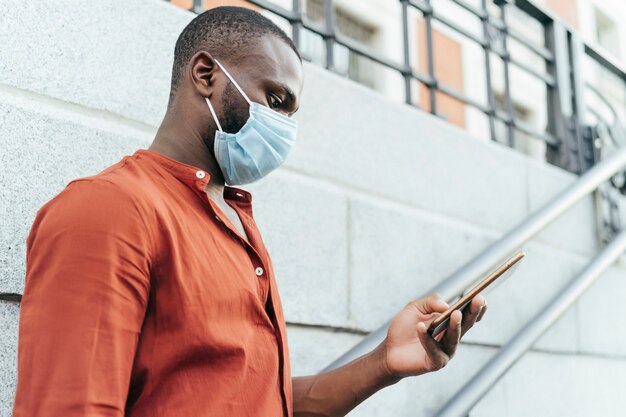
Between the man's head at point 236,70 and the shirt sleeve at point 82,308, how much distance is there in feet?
1.48

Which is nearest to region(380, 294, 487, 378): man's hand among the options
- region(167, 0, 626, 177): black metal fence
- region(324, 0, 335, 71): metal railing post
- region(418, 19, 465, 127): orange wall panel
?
region(324, 0, 335, 71): metal railing post

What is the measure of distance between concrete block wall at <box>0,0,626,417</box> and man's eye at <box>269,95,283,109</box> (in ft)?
1.93

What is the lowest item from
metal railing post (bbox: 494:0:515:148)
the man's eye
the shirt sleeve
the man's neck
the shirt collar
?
the shirt sleeve

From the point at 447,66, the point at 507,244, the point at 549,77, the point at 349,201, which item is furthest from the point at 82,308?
the point at 447,66

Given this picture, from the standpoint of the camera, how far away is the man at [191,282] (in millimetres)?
1262

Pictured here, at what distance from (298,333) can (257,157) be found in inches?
38.8

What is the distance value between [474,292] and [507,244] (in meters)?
1.63

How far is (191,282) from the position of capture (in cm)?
143

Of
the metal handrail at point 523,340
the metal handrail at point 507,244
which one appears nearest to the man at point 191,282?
the metal handrail at point 507,244

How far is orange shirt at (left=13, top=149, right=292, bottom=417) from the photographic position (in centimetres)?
125

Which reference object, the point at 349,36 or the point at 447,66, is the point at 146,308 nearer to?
the point at 349,36

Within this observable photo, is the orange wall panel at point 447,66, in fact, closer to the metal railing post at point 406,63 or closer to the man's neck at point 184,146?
the metal railing post at point 406,63

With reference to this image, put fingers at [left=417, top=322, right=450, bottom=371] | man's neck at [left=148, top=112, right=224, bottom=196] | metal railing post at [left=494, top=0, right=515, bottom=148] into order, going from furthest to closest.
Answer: metal railing post at [left=494, top=0, right=515, bottom=148]
man's neck at [left=148, top=112, right=224, bottom=196]
fingers at [left=417, top=322, right=450, bottom=371]

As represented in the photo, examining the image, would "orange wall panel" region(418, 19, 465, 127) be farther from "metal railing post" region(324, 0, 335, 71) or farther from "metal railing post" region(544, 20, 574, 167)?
"metal railing post" region(324, 0, 335, 71)
